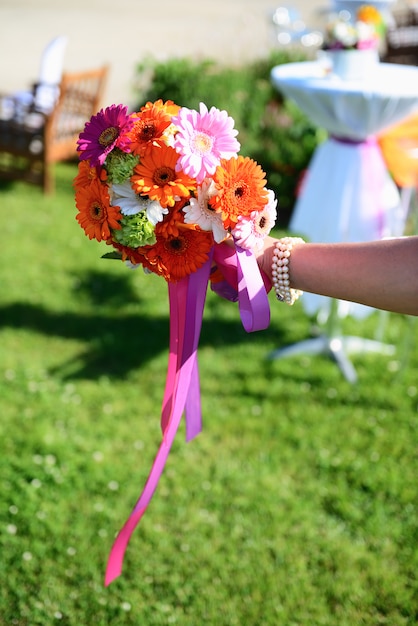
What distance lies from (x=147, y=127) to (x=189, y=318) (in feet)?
1.81

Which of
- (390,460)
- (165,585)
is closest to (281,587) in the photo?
(165,585)

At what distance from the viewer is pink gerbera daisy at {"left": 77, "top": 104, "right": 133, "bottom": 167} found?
1581mm

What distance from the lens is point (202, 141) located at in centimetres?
158

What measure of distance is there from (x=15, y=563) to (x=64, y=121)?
5594 mm

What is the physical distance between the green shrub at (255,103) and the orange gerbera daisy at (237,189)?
5.06m

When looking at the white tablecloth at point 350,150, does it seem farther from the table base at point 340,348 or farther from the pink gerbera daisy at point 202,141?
the pink gerbera daisy at point 202,141

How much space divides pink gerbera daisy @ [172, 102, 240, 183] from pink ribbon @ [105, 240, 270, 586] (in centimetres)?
24

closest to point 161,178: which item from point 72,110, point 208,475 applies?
point 208,475

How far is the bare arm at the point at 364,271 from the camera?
148 cm

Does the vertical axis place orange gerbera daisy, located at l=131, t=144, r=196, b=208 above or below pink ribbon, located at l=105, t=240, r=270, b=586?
above

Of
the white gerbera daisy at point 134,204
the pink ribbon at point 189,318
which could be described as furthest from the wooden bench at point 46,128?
the white gerbera daisy at point 134,204

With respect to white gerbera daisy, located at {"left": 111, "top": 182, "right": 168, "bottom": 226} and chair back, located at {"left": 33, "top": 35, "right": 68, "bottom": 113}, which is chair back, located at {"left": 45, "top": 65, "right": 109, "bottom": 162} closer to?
chair back, located at {"left": 33, "top": 35, "right": 68, "bottom": 113}

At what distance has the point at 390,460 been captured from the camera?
3.36 metres

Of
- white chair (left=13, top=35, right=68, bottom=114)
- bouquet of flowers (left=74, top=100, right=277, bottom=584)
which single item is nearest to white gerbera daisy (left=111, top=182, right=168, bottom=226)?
bouquet of flowers (left=74, top=100, right=277, bottom=584)
